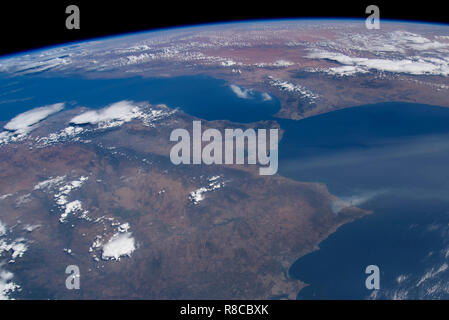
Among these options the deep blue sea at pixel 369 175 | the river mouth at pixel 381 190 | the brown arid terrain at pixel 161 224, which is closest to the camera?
the river mouth at pixel 381 190

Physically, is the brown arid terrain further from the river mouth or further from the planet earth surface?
the river mouth

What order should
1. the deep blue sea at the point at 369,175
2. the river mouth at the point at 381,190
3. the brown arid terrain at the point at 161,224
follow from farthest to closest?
1. the brown arid terrain at the point at 161,224
2. the deep blue sea at the point at 369,175
3. the river mouth at the point at 381,190

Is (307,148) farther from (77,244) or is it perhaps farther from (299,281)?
(77,244)

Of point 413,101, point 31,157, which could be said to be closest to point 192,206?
point 31,157

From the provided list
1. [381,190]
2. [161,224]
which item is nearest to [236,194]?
[161,224]

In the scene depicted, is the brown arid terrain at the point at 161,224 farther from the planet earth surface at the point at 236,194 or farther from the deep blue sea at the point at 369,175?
the deep blue sea at the point at 369,175

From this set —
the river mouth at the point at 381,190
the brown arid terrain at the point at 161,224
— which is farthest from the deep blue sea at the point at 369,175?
the brown arid terrain at the point at 161,224

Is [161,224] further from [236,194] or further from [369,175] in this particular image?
[369,175]
